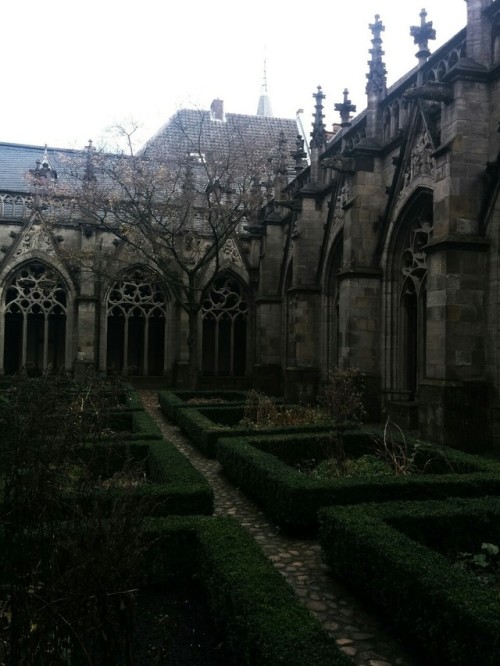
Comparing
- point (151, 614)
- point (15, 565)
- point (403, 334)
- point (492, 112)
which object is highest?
point (492, 112)

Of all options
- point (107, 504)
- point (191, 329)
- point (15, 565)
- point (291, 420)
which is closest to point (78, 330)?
point (191, 329)

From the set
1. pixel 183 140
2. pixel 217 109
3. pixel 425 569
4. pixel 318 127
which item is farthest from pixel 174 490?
pixel 217 109

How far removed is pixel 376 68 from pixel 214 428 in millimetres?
9520

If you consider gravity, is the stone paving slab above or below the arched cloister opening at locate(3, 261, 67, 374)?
below

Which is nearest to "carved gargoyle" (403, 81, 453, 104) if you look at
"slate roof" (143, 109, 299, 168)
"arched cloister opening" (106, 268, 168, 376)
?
"arched cloister opening" (106, 268, 168, 376)

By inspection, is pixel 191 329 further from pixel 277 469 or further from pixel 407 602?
pixel 407 602

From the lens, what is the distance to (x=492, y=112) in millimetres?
9711

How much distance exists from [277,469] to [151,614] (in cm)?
257

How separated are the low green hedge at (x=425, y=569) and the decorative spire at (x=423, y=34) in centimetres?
1094

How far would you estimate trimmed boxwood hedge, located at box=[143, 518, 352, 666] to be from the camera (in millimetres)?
2881

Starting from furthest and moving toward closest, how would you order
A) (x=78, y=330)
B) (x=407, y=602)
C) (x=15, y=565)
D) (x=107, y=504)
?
(x=78, y=330), (x=107, y=504), (x=407, y=602), (x=15, y=565)

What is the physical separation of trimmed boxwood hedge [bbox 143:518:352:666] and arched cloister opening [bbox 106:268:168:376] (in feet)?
53.4

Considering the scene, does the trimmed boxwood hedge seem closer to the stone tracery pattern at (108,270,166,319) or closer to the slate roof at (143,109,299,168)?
the stone tracery pattern at (108,270,166,319)

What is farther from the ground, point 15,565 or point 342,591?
point 15,565
